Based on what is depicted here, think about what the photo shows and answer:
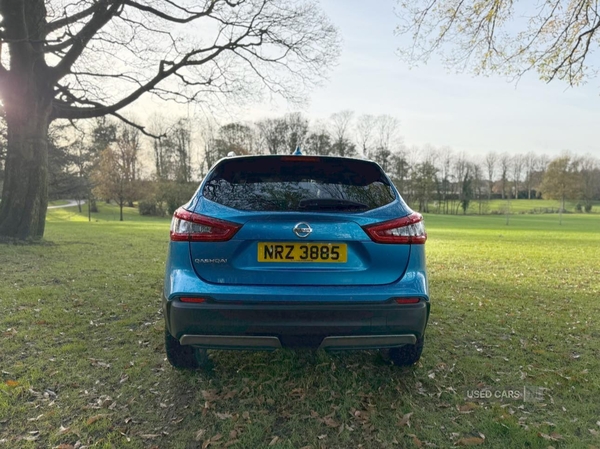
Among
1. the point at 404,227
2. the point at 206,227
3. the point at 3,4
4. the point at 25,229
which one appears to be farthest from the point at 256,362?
the point at 3,4

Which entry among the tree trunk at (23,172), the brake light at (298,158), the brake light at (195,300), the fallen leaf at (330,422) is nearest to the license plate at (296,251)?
the brake light at (195,300)

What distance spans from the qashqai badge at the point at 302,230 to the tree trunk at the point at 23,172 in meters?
10.9

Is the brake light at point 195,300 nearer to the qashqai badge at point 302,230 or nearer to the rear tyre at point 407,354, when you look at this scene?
the qashqai badge at point 302,230

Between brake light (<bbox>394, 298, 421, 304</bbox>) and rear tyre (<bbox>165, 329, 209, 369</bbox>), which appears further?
rear tyre (<bbox>165, 329, 209, 369</bbox>)

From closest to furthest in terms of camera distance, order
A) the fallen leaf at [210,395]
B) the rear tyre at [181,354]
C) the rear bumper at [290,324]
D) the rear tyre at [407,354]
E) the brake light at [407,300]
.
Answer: the rear bumper at [290,324] → the brake light at [407,300] → the fallen leaf at [210,395] → the rear tyre at [181,354] → the rear tyre at [407,354]

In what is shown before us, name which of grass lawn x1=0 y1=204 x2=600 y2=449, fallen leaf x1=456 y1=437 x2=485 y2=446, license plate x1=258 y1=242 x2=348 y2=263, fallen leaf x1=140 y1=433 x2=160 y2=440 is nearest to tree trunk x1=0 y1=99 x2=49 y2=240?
grass lawn x1=0 y1=204 x2=600 y2=449

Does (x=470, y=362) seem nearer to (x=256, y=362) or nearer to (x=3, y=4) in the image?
(x=256, y=362)

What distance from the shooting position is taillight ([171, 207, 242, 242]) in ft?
8.20

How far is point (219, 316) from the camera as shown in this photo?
2.45 meters

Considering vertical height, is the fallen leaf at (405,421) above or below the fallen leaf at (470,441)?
above

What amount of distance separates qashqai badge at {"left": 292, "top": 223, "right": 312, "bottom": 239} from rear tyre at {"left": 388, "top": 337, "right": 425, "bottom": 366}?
147 centimetres

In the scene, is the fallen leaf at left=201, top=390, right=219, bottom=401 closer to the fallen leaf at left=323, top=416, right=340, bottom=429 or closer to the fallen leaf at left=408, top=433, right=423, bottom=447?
the fallen leaf at left=323, top=416, right=340, bottom=429

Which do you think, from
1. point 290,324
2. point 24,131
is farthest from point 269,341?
point 24,131

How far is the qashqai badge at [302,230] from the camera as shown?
2.48 metres
